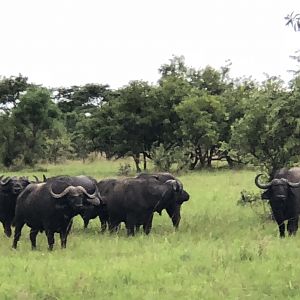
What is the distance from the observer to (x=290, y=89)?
54.7 ft

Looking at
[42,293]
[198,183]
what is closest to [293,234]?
[42,293]

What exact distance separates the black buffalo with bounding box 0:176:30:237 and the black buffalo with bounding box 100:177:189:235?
2130 mm

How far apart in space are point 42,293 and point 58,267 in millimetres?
1603

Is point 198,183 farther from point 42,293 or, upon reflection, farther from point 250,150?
point 42,293

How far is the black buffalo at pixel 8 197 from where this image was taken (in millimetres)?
15568

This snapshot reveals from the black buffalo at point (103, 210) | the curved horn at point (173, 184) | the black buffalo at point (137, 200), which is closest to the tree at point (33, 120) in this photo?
the black buffalo at point (103, 210)

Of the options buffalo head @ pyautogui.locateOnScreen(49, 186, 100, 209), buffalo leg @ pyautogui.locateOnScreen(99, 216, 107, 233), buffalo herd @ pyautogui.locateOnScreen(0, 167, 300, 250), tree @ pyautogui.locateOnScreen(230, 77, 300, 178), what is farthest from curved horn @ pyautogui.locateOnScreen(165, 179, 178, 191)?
buffalo head @ pyautogui.locateOnScreen(49, 186, 100, 209)

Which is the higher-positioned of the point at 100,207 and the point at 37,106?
the point at 37,106

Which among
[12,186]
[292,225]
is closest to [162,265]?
[292,225]

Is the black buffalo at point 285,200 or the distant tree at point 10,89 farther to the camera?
the distant tree at point 10,89

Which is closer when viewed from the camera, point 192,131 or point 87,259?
point 87,259

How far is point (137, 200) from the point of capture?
15055 millimetres

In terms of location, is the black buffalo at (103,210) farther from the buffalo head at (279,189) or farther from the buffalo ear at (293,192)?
the buffalo ear at (293,192)

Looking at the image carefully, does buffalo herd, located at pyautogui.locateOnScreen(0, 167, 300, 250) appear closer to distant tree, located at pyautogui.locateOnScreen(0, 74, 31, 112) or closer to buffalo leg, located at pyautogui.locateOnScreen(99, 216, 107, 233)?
buffalo leg, located at pyautogui.locateOnScreen(99, 216, 107, 233)
